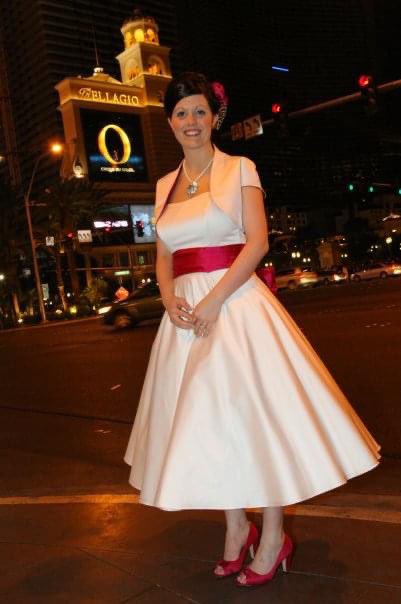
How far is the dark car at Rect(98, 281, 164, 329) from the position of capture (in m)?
18.2

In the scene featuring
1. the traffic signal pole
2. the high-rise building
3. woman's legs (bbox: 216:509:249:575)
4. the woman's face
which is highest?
the high-rise building

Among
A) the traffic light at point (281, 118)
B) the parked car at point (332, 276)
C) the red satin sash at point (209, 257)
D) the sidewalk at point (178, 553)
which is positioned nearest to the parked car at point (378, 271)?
the parked car at point (332, 276)

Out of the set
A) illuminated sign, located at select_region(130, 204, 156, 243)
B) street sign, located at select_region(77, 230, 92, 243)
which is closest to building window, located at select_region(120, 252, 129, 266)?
illuminated sign, located at select_region(130, 204, 156, 243)

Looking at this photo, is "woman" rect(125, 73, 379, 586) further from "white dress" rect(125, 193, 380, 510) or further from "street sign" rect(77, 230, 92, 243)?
"street sign" rect(77, 230, 92, 243)

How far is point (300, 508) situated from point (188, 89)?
6.80 feet

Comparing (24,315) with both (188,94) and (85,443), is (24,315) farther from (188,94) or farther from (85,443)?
(188,94)

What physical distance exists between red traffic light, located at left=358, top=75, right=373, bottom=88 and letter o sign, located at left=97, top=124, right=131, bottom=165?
52.2m

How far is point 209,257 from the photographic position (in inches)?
94.2

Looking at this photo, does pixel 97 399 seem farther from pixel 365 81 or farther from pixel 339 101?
pixel 365 81

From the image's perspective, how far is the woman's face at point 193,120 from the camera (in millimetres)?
2488

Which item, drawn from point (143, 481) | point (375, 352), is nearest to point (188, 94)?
point (143, 481)

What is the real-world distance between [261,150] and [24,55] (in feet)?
134

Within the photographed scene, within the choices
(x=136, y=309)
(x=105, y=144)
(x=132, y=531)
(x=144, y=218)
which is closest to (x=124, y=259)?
(x=144, y=218)

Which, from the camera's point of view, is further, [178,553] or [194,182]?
[178,553]
